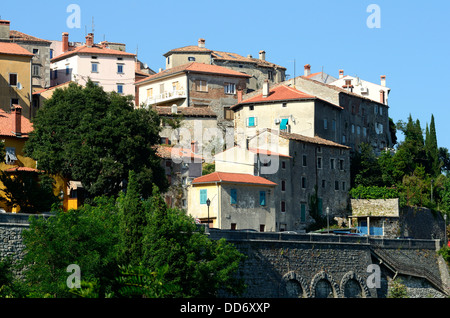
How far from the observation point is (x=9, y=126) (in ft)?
199

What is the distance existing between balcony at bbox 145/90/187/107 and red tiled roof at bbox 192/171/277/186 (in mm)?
24704

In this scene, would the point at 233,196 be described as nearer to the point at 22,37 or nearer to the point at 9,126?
the point at 9,126

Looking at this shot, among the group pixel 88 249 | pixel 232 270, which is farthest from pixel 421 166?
pixel 88 249

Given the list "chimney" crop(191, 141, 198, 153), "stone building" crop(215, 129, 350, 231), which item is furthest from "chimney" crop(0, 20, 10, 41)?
"stone building" crop(215, 129, 350, 231)

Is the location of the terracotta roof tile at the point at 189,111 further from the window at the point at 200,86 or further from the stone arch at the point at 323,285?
the stone arch at the point at 323,285

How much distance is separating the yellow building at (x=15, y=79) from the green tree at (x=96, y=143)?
13423 millimetres

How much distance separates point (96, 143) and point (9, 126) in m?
7.88

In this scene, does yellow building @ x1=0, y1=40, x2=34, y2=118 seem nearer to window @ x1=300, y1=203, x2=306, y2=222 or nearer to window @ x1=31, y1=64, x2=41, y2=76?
window @ x1=31, y1=64, x2=41, y2=76

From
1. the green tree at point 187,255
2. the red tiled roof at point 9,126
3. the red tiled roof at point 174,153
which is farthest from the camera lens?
the red tiled roof at point 174,153

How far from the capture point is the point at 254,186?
6003 centimetres

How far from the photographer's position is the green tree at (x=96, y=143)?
56.1 metres

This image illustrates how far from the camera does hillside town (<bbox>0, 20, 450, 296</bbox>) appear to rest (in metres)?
59.2

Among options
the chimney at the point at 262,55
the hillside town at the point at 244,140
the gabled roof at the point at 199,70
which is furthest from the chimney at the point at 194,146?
the chimney at the point at 262,55
